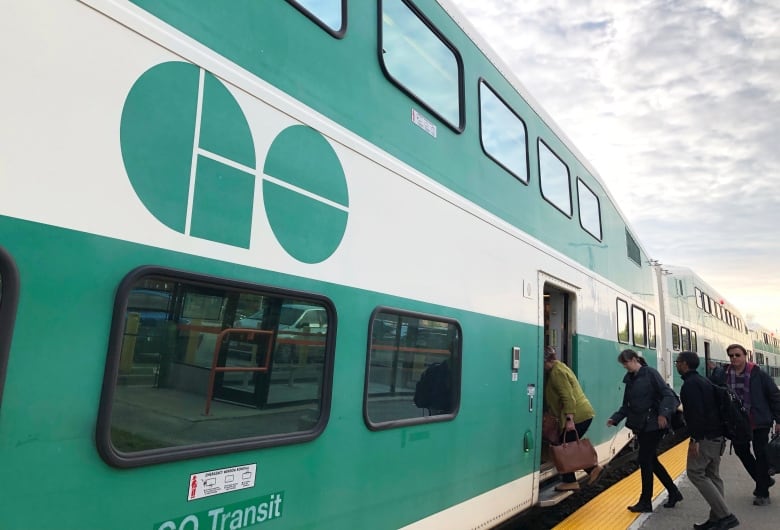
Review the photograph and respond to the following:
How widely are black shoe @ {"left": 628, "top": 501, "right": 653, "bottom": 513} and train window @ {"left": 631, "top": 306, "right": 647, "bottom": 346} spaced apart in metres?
3.26

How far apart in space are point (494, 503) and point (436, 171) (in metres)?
2.46

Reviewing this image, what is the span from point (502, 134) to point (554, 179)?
1377 millimetres

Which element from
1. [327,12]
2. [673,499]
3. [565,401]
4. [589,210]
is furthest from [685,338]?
[327,12]

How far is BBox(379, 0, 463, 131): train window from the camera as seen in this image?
319cm

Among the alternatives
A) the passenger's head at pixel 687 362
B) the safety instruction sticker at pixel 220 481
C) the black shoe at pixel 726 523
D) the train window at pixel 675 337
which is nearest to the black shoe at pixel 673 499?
the black shoe at pixel 726 523

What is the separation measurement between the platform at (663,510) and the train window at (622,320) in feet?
6.05

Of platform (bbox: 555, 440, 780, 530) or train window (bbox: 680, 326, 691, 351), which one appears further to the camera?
train window (bbox: 680, 326, 691, 351)

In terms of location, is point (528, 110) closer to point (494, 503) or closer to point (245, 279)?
point (494, 503)

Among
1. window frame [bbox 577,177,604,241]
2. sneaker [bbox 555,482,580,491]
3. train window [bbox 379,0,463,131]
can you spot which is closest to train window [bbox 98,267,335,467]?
train window [bbox 379,0,463,131]

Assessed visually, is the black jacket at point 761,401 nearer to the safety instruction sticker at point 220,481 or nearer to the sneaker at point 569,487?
the sneaker at point 569,487

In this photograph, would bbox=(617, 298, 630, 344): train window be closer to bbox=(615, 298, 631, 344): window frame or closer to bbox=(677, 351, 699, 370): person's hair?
bbox=(615, 298, 631, 344): window frame

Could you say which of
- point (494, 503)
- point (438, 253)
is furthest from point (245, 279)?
point (494, 503)

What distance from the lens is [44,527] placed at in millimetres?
1575

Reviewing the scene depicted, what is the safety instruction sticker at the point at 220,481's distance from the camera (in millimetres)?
1979
